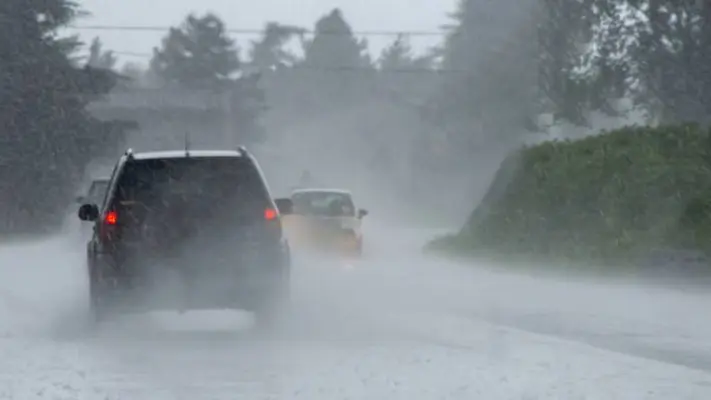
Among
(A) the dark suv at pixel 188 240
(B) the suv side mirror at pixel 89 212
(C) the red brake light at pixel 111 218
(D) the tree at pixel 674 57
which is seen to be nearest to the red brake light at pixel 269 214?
(A) the dark suv at pixel 188 240

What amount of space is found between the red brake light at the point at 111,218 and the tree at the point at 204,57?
349 feet

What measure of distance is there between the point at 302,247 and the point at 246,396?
2434 cm

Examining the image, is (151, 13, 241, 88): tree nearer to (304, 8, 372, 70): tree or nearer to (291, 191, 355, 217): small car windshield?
(304, 8, 372, 70): tree

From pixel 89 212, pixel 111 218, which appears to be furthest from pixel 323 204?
pixel 111 218

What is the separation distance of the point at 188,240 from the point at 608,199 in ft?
48.1

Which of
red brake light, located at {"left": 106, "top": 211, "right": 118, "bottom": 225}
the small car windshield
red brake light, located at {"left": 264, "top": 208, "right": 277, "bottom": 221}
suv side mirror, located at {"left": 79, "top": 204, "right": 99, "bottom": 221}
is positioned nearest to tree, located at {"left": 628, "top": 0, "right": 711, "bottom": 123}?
the small car windshield

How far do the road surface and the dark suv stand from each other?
0.43 metres

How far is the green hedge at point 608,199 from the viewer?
29.1 meters

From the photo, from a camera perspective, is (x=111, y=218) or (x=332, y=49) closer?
(x=111, y=218)

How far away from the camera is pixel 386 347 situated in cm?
1650

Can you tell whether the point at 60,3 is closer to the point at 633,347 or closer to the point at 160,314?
the point at 160,314

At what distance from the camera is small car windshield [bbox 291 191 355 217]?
3778cm

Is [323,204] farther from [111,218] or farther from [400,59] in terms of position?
[400,59]

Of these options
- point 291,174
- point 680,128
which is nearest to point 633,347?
point 680,128
